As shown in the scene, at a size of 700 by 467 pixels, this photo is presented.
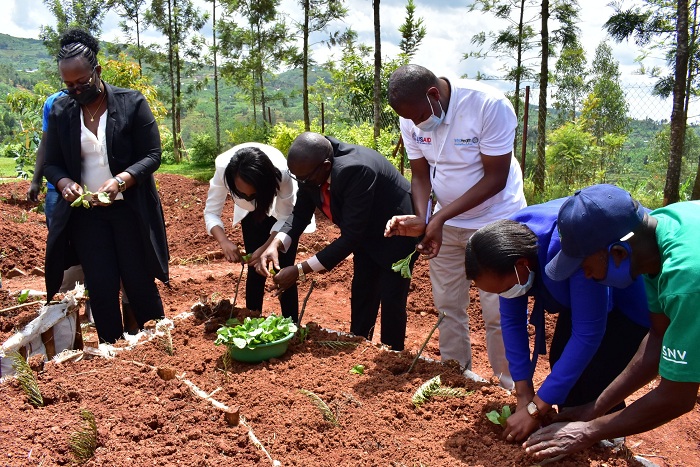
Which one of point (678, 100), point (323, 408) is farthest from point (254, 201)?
point (678, 100)

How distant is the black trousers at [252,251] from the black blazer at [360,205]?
1.05 feet

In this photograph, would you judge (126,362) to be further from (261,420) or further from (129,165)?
(129,165)

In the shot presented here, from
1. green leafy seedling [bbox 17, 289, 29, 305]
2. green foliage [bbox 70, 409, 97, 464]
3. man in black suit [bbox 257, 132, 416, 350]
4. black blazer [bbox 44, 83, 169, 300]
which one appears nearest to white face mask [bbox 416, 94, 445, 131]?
man in black suit [bbox 257, 132, 416, 350]

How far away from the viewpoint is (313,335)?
3.23 meters

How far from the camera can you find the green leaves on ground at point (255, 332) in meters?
2.81

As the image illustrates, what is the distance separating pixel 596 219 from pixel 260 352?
1.76 metres

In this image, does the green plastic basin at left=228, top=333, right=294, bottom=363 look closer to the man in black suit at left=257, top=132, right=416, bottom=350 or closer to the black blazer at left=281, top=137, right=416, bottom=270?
the man in black suit at left=257, top=132, right=416, bottom=350

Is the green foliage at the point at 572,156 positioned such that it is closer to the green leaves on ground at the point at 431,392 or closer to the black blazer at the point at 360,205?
the black blazer at the point at 360,205

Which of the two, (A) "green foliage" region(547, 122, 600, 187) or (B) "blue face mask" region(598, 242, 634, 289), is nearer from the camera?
(B) "blue face mask" region(598, 242, 634, 289)

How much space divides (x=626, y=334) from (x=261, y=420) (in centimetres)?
157

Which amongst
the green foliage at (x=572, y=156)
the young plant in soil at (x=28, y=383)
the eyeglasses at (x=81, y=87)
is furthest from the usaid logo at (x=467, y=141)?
the green foliage at (x=572, y=156)

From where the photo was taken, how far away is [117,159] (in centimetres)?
349

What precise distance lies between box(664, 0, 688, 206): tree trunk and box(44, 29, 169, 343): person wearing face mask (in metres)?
6.76

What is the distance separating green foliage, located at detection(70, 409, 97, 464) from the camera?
2.04 metres
